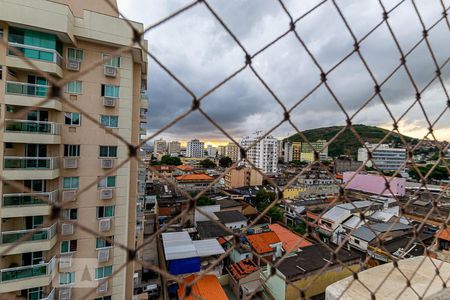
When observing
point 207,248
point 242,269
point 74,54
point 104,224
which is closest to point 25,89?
point 74,54

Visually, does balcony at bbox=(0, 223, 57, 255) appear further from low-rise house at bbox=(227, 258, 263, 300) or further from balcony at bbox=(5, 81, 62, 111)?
low-rise house at bbox=(227, 258, 263, 300)

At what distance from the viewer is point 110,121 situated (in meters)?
2.77

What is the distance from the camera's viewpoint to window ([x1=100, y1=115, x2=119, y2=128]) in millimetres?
2725

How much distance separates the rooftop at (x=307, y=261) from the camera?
433 cm

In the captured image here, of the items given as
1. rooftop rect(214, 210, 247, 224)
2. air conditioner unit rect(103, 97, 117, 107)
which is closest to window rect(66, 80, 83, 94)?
air conditioner unit rect(103, 97, 117, 107)

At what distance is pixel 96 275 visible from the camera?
280 cm

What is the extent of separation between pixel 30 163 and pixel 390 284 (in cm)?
304

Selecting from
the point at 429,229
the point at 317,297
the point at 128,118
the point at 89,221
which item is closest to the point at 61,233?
the point at 89,221

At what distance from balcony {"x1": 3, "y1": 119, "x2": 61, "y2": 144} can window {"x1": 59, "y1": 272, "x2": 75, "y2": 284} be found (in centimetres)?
151

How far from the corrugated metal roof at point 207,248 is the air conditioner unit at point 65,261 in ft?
9.48

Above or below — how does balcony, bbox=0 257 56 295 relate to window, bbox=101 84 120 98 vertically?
below

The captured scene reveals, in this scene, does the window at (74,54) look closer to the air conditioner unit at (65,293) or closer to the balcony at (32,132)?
the balcony at (32,132)

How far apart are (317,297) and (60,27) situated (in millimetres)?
5523

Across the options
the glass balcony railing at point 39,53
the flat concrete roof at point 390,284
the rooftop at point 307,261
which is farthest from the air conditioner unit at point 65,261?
the rooftop at point 307,261
